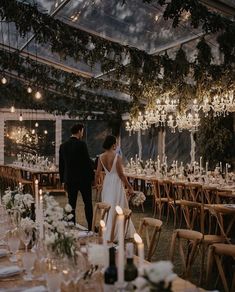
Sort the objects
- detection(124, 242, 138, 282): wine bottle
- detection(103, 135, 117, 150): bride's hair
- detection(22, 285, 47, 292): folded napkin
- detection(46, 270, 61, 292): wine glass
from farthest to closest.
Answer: detection(103, 135, 117, 150): bride's hair → detection(22, 285, 47, 292): folded napkin → detection(46, 270, 61, 292): wine glass → detection(124, 242, 138, 282): wine bottle

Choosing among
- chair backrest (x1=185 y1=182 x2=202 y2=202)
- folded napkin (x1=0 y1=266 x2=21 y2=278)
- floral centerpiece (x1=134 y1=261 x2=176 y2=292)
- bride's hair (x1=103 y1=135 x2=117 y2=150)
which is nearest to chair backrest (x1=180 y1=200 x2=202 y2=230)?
bride's hair (x1=103 y1=135 x2=117 y2=150)

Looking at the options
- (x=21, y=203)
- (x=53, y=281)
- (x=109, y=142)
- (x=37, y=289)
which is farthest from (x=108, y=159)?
(x=53, y=281)

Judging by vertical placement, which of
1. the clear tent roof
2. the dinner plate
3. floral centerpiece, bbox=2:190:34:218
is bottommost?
the dinner plate

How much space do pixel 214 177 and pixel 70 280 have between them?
7616mm

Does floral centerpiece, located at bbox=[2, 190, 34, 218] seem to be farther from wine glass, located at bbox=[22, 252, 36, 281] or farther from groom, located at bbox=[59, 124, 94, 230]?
groom, located at bbox=[59, 124, 94, 230]

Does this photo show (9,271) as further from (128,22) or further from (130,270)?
(128,22)

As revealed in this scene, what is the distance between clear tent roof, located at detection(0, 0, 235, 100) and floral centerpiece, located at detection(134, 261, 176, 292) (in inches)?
298

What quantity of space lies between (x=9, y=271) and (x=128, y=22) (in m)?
7.56

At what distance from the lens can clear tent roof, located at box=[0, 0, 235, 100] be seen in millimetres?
9102

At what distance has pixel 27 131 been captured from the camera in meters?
18.1

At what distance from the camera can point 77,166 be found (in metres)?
7.07

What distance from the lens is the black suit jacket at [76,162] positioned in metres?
7.00

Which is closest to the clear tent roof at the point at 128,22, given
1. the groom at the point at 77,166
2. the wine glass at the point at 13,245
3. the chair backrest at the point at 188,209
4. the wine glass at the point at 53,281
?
the groom at the point at 77,166

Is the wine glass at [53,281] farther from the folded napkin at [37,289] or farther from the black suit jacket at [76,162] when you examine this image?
the black suit jacket at [76,162]
